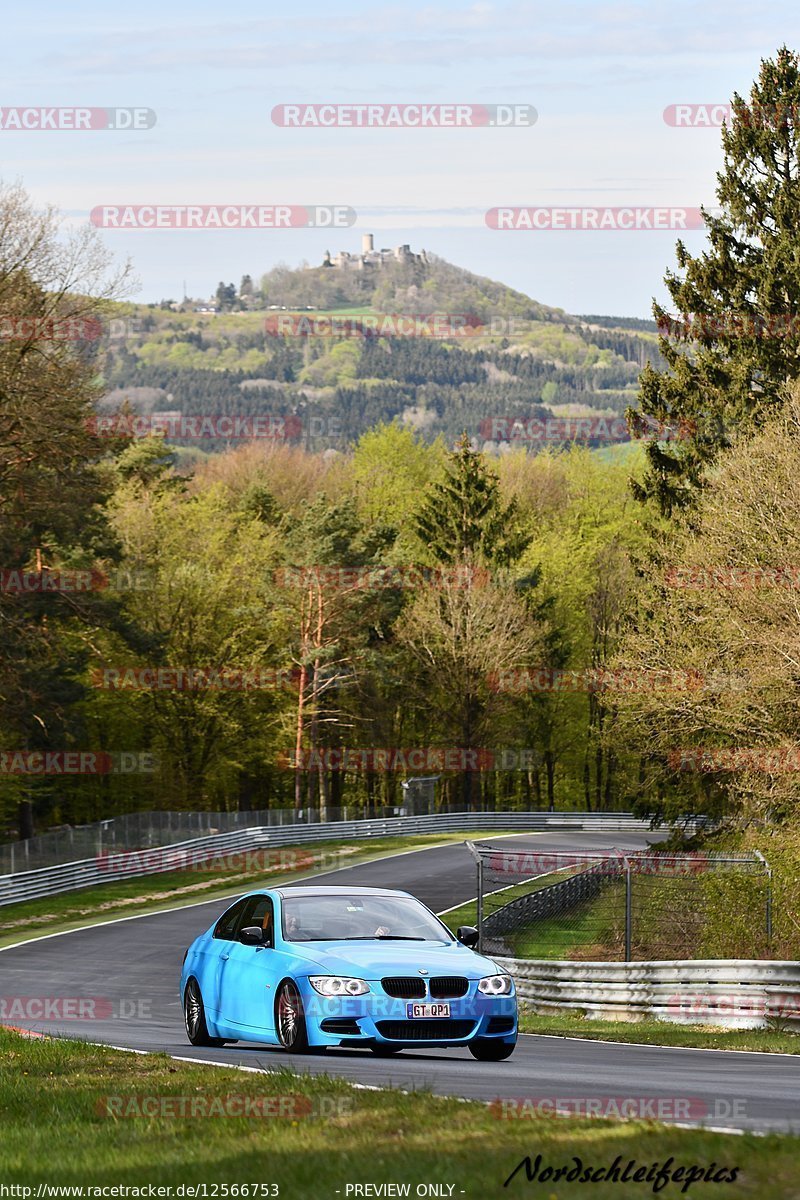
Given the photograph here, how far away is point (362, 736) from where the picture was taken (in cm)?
8544

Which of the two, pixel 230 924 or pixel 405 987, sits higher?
pixel 230 924

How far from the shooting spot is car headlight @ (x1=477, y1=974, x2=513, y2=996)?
13.5 metres

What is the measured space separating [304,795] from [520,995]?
2828 inches

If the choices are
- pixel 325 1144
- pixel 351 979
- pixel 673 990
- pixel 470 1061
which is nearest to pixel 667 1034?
pixel 673 990

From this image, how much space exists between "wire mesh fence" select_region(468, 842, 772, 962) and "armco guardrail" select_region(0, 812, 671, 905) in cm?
1046

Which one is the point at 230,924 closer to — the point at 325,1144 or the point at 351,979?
the point at 351,979

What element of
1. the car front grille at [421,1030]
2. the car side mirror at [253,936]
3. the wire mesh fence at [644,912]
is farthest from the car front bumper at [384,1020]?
the wire mesh fence at [644,912]

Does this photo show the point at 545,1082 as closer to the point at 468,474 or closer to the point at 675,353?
the point at 675,353

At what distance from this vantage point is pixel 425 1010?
13.3 m

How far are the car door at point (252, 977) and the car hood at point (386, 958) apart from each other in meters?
0.37

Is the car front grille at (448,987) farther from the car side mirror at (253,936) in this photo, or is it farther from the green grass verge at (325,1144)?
the green grass verge at (325,1144)

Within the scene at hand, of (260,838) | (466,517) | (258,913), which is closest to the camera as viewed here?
(258,913)

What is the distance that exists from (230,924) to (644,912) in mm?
12363

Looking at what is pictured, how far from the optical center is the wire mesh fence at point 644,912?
23.7 metres
